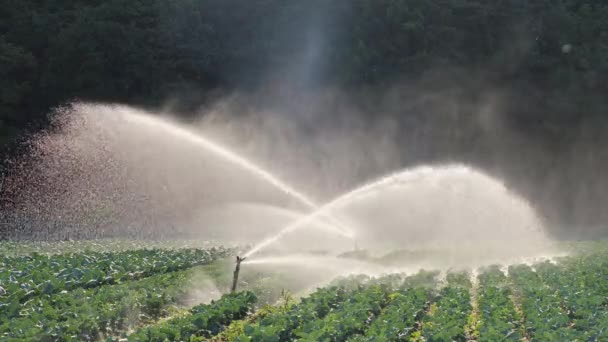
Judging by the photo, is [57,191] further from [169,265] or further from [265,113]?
[169,265]

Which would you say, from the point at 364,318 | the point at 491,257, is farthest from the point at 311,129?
the point at 364,318

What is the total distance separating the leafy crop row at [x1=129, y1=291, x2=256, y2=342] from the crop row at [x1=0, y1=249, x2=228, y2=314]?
268 cm

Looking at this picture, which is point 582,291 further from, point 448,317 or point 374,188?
point 374,188

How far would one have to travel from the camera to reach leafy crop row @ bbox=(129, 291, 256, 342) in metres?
12.9

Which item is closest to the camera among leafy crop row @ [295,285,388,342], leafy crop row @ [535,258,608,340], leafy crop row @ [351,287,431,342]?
leafy crop row @ [295,285,388,342]

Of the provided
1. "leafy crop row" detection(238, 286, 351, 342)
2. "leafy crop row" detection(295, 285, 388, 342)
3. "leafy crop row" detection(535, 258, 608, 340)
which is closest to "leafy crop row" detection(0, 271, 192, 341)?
"leafy crop row" detection(238, 286, 351, 342)

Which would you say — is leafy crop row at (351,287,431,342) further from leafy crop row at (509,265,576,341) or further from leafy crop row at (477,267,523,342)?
leafy crop row at (509,265,576,341)

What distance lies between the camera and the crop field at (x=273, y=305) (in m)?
13.7

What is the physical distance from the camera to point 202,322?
14.2 metres

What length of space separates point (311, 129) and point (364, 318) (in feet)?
150

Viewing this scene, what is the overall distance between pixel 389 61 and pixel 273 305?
4477 centimetres

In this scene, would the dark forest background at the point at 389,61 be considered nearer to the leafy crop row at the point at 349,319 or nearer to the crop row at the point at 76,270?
the crop row at the point at 76,270

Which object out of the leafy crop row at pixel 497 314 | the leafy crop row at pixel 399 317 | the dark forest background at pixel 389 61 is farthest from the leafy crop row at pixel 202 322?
the dark forest background at pixel 389 61

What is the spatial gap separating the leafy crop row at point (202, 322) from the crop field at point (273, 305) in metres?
0.02
